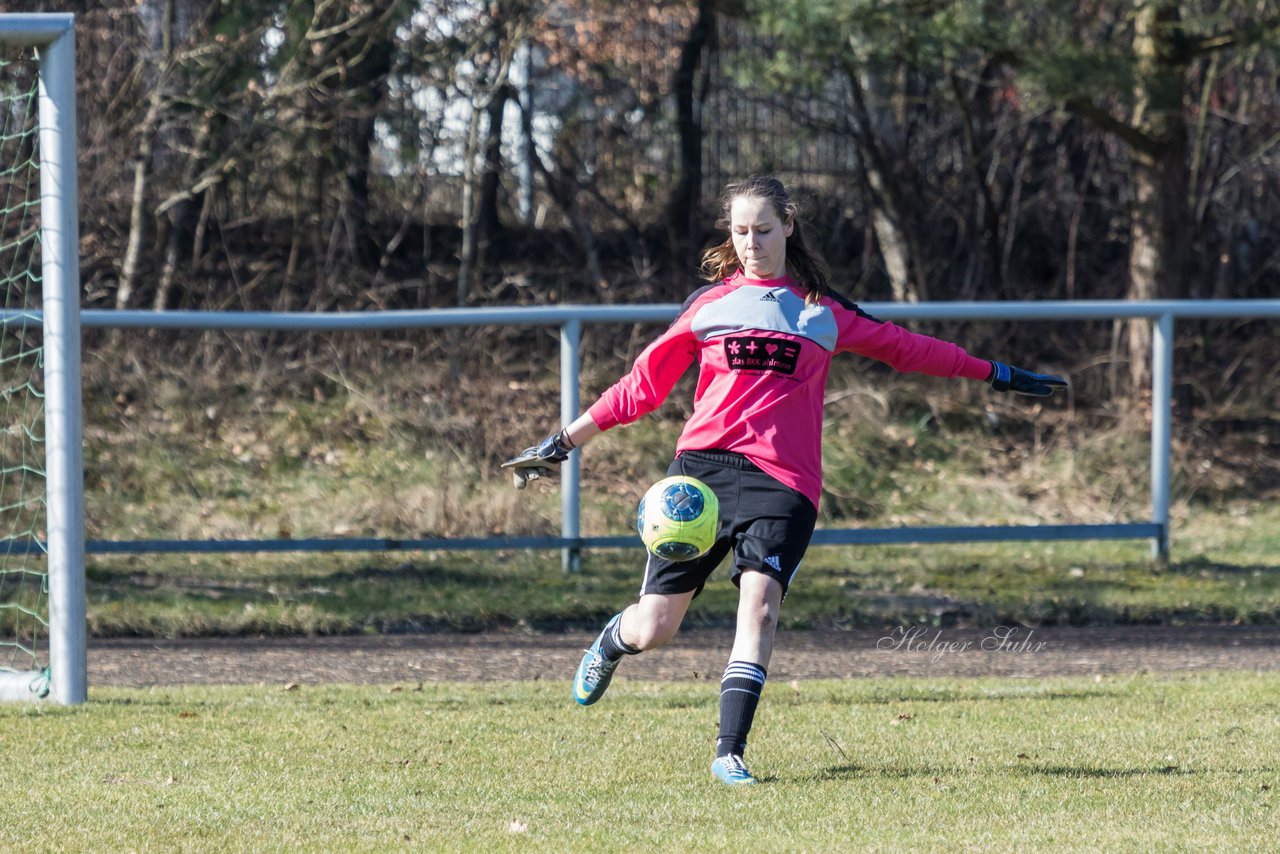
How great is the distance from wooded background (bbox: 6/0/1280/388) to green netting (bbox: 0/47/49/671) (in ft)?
8.65

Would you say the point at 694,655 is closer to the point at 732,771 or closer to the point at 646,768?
the point at 646,768

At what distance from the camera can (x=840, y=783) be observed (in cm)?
473

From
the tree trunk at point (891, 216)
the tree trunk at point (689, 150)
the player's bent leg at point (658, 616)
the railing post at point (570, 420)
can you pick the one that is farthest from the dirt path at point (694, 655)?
the tree trunk at point (689, 150)

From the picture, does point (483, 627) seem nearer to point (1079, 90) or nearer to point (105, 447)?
point (105, 447)

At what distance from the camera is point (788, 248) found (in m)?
5.14

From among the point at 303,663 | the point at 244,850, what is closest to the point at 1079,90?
the point at 303,663

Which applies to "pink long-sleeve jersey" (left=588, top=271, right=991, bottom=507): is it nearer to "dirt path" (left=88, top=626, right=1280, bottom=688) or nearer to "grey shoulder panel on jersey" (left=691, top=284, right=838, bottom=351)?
"grey shoulder panel on jersey" (left=691, top=284, right=838, bottom=351)

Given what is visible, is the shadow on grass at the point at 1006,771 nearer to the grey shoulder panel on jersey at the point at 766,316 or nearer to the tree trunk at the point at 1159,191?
the grey shoulder panel on jersey at the point at 766,316

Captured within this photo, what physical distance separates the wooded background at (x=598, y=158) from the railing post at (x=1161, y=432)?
2.11 metres

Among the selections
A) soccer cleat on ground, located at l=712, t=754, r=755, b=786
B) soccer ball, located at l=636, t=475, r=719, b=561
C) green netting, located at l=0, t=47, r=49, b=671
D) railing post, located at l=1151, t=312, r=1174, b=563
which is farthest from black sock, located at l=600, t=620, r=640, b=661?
railing post, located at l=1151, t=312, r=1174, b=563

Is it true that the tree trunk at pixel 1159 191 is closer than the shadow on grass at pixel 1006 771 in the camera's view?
No

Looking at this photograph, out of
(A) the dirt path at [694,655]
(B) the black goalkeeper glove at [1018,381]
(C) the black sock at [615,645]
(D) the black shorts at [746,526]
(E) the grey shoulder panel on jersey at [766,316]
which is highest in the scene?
A: (E) the grey shoulder panel on jersey at [766,316]

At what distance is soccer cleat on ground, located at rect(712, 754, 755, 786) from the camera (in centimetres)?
467

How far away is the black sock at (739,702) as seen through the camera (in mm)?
4723
